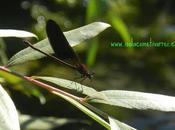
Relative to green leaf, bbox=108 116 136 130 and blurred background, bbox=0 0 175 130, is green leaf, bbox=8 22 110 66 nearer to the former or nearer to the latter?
green leaf, bbox=108 116 136 130

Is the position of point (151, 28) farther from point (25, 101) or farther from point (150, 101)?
point (150, 101)

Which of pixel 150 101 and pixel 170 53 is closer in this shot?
pixel 150 101

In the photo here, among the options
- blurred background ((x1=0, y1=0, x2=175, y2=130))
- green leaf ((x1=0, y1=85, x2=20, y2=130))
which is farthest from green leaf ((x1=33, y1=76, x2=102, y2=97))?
blurred background ((x1=0, y1=0, x2=175, y2=130))

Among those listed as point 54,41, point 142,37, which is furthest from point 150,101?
point 142,37

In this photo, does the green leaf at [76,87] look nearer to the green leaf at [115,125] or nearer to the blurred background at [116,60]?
the green leaf at [115,125]

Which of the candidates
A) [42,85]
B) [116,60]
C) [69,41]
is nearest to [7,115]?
[42,85]

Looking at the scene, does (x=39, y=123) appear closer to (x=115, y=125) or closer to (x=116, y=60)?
(x=115, y=125)

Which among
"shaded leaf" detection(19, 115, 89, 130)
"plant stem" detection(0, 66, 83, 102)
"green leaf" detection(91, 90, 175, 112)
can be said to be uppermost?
"plant stem" detection(0, 66, 83, 102)
